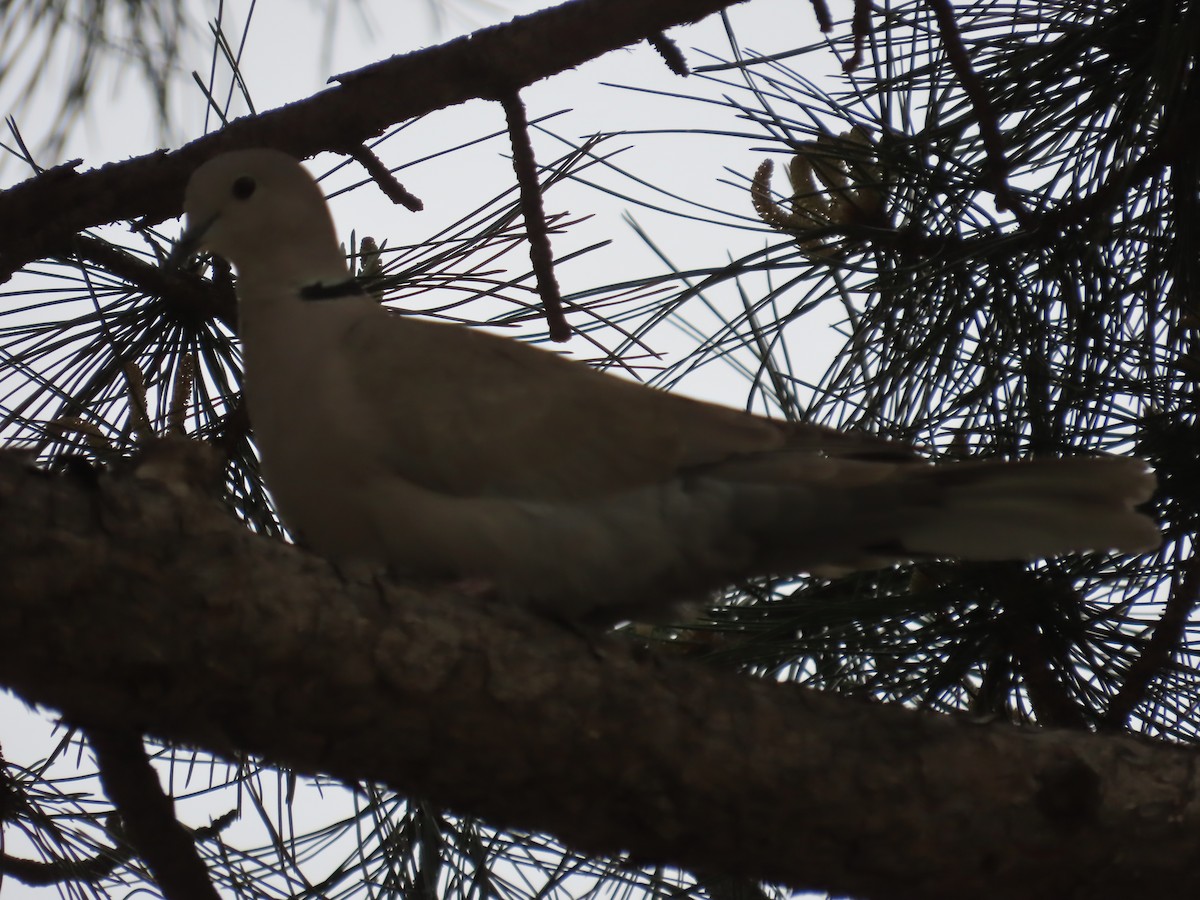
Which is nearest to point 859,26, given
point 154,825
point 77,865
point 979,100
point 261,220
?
point 979,100

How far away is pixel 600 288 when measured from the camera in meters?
2.36

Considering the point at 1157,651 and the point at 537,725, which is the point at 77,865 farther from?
the point at 1157,651

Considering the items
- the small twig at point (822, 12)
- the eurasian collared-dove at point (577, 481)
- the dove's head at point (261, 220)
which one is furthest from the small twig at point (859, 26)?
the dove's head at point (261, 220)

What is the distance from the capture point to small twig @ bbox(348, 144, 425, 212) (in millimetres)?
2137

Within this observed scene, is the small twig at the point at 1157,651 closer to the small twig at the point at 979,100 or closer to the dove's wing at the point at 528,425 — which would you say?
the dove's wing at the point at 528,425

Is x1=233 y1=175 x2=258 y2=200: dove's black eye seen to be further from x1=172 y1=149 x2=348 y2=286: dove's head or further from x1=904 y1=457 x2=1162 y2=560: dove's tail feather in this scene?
x1=904 y1=457 x2=1162 y2=560: dove's tail feather

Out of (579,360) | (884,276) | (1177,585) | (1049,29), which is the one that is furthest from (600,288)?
(1177,585)

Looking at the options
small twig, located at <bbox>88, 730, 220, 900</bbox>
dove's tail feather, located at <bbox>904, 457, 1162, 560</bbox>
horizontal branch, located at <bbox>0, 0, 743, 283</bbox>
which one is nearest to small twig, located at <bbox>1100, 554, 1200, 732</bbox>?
dove's tail feather, located at <bbox>904, 457, 1162, 560</bbox>

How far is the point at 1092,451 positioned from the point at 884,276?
429 millimetres

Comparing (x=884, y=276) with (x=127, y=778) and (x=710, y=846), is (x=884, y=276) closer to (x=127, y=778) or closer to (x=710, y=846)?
(x=710, y=846)

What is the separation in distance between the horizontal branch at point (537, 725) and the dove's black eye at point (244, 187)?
996mm

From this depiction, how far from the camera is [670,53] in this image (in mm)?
2146

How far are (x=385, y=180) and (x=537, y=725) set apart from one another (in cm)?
105

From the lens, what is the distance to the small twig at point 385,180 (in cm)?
214
